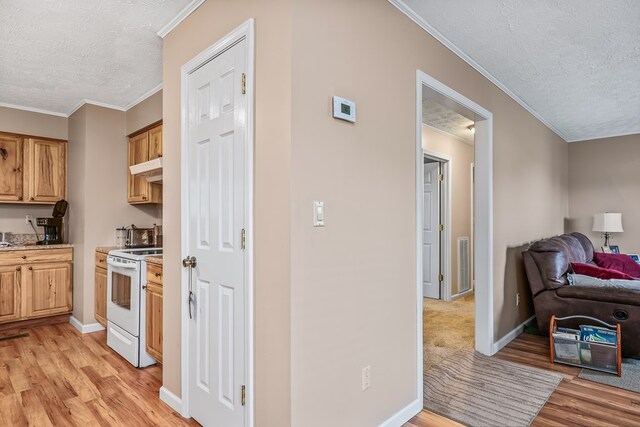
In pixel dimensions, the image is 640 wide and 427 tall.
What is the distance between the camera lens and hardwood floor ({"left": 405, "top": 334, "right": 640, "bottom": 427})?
2.08 m

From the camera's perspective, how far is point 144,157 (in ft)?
12.2

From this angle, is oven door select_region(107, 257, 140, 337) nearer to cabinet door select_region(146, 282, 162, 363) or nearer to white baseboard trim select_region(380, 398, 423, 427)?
cabinet door select_region(146, 282, 162, 363)

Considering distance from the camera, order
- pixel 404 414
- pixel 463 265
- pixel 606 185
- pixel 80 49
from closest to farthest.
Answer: pixel 404 414
pixel 80 49
pixel 606 185
pixel 463 265

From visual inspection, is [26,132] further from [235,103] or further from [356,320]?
[356,320]

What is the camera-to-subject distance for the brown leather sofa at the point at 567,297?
285cm

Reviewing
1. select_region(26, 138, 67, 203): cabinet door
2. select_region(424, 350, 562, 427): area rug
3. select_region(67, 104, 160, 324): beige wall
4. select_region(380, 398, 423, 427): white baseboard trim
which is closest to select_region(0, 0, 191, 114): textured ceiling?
select_region(67, 104, 160, 324): beige wall

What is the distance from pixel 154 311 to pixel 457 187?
173 inches

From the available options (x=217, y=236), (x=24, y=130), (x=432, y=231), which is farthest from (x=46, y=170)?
(x=432, y=231)

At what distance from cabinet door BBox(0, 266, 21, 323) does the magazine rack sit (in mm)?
5146

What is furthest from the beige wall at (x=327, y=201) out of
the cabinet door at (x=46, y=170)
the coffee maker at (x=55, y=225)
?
the cabinet door at (x=46, y=170)

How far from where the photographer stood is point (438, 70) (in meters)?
2.42

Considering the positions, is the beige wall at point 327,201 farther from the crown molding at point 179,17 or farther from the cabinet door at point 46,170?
the cabinet door at point 46,170

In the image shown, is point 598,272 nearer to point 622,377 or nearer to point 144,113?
point 622,377

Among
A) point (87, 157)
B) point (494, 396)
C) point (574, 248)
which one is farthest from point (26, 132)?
point (574, 248)
